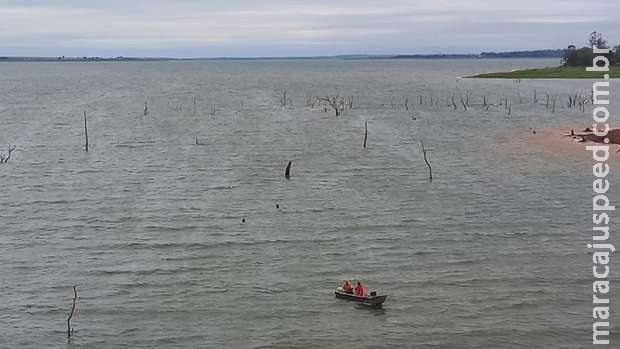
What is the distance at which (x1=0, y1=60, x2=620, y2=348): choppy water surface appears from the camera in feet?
93.4

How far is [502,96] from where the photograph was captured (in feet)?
466

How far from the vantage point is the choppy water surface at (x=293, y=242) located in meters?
28.5

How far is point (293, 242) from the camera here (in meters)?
39.4

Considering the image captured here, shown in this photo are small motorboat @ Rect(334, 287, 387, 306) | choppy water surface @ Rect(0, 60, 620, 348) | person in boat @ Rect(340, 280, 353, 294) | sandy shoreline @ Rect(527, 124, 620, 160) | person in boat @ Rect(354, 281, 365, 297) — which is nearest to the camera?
choppy water surface @ Rect(0, 60, 620, 348)

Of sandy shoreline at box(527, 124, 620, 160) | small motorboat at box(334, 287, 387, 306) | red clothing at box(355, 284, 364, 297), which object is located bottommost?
small motorboat at box(334, 287, 387, 306)

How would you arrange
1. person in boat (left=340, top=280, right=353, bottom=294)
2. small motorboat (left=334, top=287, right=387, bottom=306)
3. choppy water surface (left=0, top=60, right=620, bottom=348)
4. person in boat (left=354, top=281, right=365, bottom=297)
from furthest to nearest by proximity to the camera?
person in boat (left=340, top=280, right=353, bottom=294), person in boat (left=354, top=281, right=365, bottom=297), small motorboat (left=334, top=287, right=387, bottom=306), choppy water surface (left=0, top=60, right=620, bottom=348)

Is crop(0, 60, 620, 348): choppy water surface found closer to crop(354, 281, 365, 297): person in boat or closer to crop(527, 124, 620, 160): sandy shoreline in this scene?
crop(354, 281, 365, 297): person in boat

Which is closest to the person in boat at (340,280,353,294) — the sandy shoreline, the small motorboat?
the small motorboat

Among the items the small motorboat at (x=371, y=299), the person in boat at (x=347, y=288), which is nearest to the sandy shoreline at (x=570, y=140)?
the person in boat at (x=347, y=288)

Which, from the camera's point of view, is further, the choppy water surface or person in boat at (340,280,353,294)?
person in boat at (340,280,353,294)

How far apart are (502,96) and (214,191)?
9978 centimetres

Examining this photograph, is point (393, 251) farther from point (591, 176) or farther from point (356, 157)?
point (356, 157)

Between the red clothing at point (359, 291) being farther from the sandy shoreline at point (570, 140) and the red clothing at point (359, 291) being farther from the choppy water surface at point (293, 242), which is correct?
the sandy shoreline at point (570, 140)

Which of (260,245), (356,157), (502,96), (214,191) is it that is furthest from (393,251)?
(502,96)
